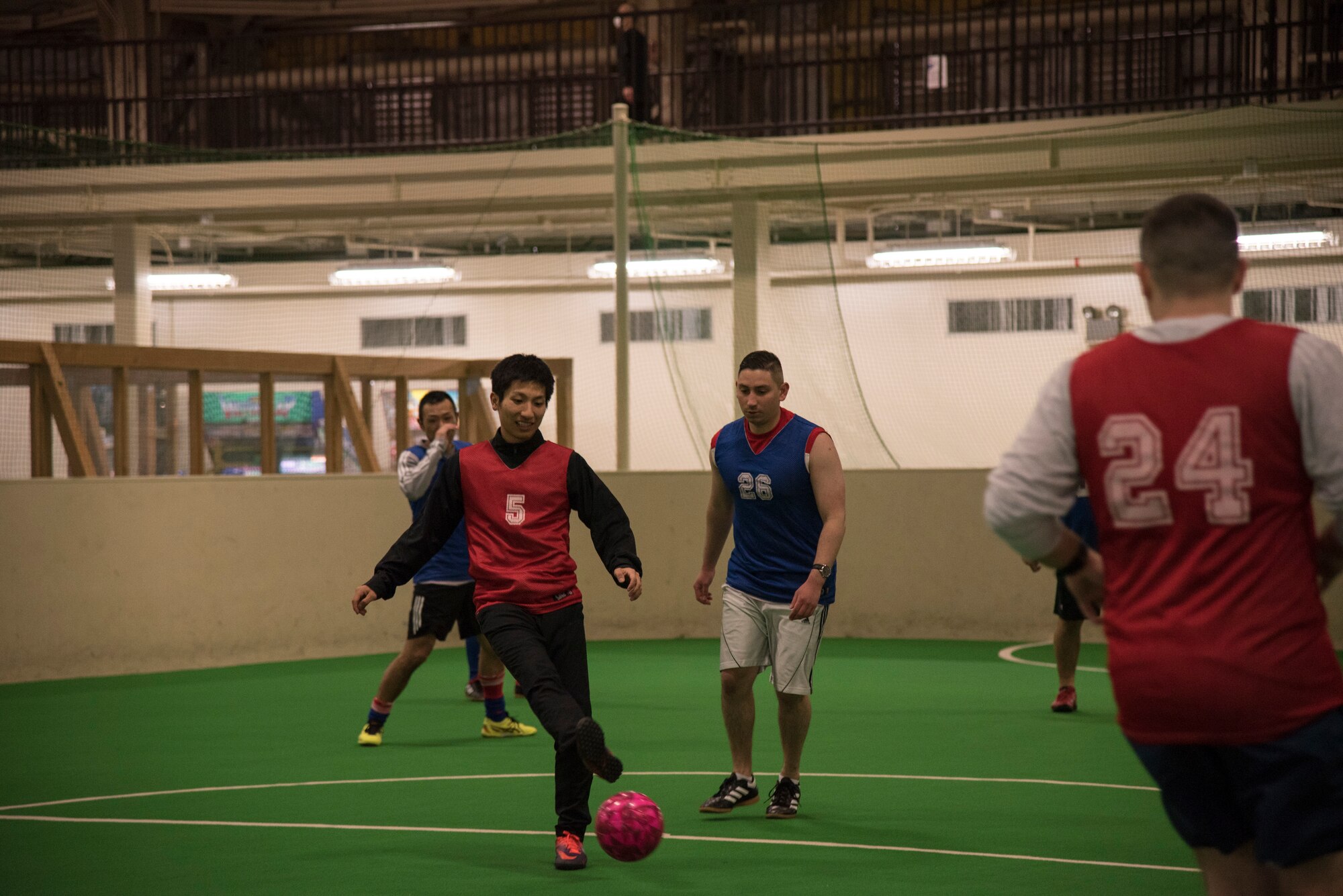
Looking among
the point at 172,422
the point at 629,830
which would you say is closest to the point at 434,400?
the point at 629,830

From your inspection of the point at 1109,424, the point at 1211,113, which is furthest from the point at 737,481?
the point at 1211,113

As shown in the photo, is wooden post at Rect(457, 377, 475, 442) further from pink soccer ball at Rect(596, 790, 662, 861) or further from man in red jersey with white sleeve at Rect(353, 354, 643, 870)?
pink soccer ball at Rect(596, 790, 662, 861)

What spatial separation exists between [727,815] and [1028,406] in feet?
36.9

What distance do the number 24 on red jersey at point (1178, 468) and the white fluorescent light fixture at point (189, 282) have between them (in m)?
16.7

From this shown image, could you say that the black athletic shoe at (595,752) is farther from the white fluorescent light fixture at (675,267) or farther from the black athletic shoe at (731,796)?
the white fluorescent light fixture at (675,267)

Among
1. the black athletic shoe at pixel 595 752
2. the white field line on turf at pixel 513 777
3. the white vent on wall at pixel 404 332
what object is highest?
the white vent on wall at pixel 404 332

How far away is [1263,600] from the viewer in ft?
8.40

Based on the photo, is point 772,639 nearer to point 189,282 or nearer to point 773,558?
point 773,558

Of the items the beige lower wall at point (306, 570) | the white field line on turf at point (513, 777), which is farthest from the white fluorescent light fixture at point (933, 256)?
the white field line on turf at point (513, 777)

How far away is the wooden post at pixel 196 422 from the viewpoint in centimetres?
1214

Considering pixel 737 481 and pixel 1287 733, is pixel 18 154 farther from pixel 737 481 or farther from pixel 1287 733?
pixel 1287 733

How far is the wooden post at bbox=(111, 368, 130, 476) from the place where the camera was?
39.0ft

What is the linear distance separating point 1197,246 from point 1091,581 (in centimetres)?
66

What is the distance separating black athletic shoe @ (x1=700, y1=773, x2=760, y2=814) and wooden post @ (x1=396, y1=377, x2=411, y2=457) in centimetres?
834
